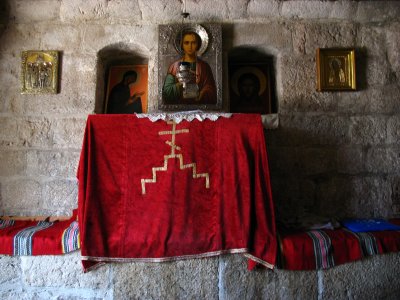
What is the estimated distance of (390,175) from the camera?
8.16 feet

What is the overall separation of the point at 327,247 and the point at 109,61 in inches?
101

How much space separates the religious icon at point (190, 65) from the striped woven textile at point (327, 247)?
4.25 feet

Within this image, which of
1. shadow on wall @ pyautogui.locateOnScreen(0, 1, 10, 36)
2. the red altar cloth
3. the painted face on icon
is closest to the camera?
the red altar cloth

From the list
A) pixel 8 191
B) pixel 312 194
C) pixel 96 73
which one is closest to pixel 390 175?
pixel 312 194

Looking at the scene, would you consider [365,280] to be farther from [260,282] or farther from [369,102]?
[369,102]

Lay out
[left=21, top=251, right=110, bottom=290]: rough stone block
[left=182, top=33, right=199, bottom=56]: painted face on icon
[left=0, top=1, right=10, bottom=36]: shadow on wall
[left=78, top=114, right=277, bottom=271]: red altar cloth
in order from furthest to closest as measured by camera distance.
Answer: [left=0, top=1, right=10, bottom=36]: shadow on wall < [left=182, top=33, right=199, bottom=56]: painted face on icon < [left=21, top=251, right=110, bottom=290]: rough stone block < [left=78, top=114, right=277, bottom=271]: red altar cloth

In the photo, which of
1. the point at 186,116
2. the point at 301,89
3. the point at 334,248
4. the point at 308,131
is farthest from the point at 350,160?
the point at 186,116

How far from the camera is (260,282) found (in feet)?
6.22

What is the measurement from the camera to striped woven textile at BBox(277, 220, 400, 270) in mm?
1861

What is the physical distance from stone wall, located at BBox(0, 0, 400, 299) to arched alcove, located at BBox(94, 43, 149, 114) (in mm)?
22

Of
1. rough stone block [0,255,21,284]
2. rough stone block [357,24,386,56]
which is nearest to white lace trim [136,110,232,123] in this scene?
rough stone block [0,255,21,284]

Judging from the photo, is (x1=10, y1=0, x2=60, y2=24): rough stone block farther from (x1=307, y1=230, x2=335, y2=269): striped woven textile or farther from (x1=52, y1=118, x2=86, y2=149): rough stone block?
(x1=307, y1=230, x2=335, y2=269): striped woven textile

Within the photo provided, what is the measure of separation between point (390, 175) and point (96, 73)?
2857mm

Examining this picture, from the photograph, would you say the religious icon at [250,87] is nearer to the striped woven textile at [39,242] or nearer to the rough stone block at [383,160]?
the rough stone block at [383,160]
